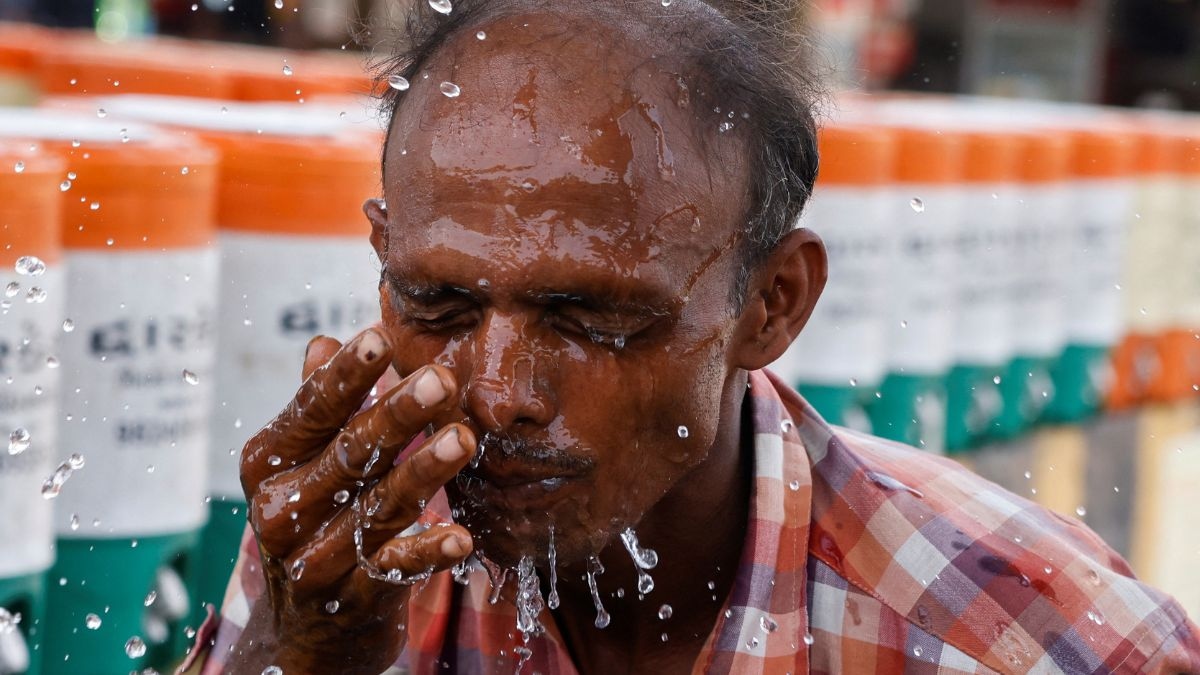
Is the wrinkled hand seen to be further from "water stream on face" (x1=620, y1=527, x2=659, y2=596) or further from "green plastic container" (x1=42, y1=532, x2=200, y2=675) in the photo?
"green plastic container" (x1=42, y1=532, x2=200, y2=675)

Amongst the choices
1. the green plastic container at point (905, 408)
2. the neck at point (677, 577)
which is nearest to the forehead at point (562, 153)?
the neck at point (677, 577)

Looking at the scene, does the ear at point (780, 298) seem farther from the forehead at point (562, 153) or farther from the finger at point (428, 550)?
the finger at point (428, 550)

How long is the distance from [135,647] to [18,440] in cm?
56

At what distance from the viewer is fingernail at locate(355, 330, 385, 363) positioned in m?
1.91

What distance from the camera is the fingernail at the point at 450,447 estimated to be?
1.84 meters

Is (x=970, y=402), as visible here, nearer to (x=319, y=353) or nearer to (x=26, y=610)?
(x=26, y=610)

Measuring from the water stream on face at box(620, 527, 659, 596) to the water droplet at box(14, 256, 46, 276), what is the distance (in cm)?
134

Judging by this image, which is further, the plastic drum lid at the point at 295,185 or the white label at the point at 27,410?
the plastic drum lid at the point at 295,185

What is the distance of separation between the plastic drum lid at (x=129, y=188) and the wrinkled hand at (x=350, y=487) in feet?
4.22

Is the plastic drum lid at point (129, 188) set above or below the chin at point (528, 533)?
above

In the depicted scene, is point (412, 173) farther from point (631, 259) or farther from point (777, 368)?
point (777, 368)

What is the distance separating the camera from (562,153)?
82.5 inches

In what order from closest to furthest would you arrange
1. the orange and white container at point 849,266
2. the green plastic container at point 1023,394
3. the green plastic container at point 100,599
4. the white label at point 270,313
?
the green plastic container at point 100,599 < the white label at point 270,313 < the orange and white container at point 849,266 < the green plastic container at point 1023,394

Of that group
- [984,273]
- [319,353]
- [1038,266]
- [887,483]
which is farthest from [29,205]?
[1038,266]
